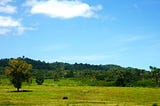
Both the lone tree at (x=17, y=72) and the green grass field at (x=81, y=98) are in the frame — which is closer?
→ the green grass field at (x=81, y=98)

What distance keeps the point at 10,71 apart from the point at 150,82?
97.6m

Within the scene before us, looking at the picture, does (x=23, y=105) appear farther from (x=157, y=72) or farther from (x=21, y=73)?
(x=157, y=72)

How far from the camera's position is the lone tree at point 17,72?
103m

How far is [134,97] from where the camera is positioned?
83938 millimetres

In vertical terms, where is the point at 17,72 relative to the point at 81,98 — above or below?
above

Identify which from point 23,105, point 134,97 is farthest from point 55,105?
point 134,97

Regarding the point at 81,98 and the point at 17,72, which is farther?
the point at 17,72

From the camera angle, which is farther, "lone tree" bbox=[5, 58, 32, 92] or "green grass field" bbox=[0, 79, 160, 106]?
"lone tree" bbox=[5, 58, 32, 92]

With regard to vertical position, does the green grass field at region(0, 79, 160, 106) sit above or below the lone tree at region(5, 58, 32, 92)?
below

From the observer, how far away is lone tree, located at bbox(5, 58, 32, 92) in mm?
103250

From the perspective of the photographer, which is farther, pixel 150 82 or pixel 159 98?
pixel 150 82

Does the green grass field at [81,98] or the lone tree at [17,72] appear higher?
the lone tree at [17,72]

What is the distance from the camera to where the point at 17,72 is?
339 feet

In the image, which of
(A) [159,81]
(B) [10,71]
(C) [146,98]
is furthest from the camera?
(A) [159,81]
